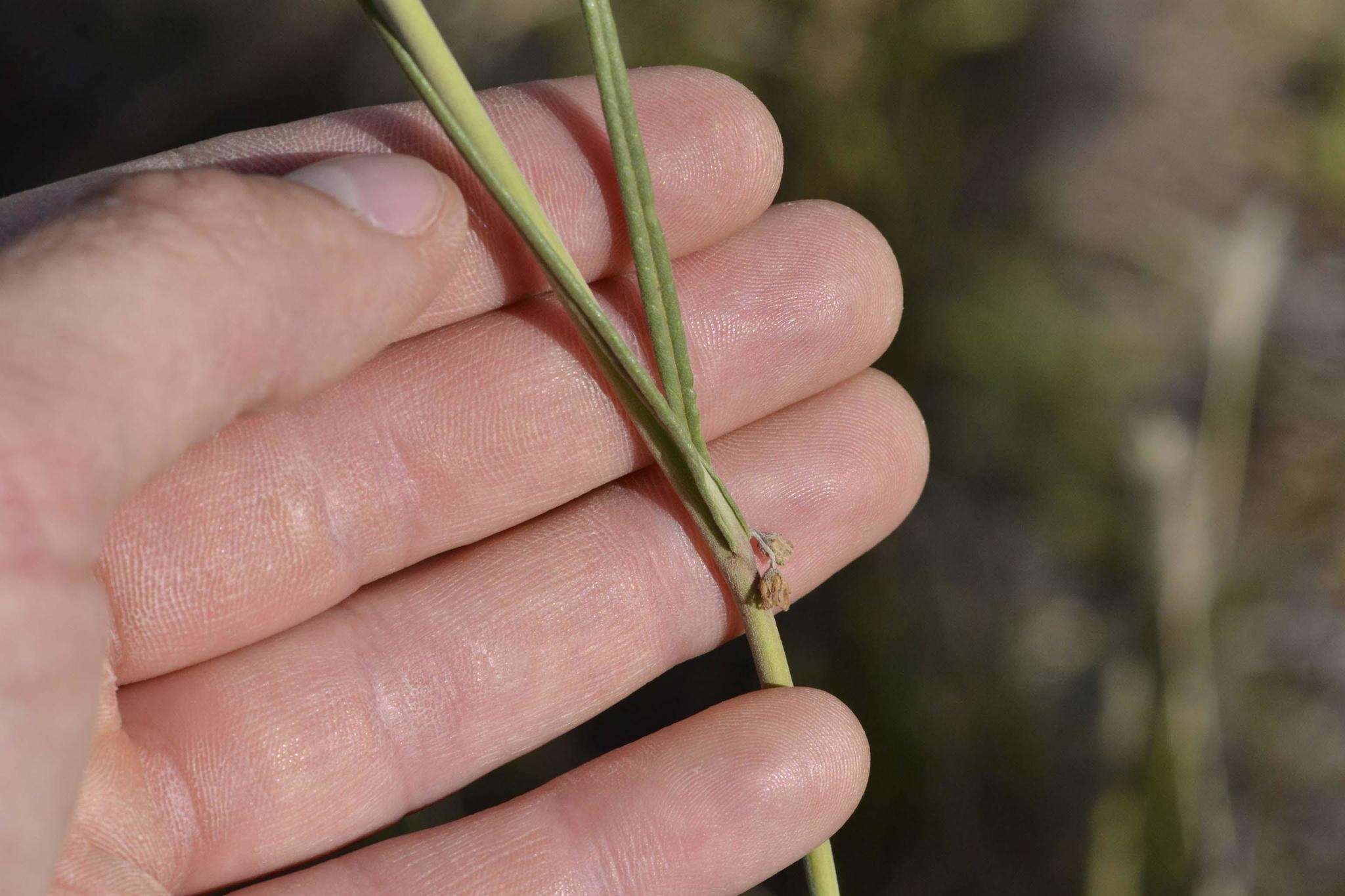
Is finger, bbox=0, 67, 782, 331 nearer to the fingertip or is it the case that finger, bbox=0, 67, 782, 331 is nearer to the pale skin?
the pale skin

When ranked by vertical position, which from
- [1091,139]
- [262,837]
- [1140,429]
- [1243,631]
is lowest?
[1243,631]

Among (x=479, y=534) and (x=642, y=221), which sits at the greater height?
(x=642, y=221)

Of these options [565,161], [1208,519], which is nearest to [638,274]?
[565,161]

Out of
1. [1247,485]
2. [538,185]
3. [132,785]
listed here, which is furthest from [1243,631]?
[132,785]

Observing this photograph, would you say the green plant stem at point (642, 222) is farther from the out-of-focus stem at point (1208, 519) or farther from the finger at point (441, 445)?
the out-of-focus stem at point (1208, 519)

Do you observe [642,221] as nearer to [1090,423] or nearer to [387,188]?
[387,188]

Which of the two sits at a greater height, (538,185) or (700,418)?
(538,185)

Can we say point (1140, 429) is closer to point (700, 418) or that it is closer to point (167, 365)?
point (700, 418)

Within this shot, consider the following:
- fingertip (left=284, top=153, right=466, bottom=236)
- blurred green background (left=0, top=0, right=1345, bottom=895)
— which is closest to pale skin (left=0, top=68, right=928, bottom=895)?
fingertip (left=284, top=153, right=466, bottom=236)
